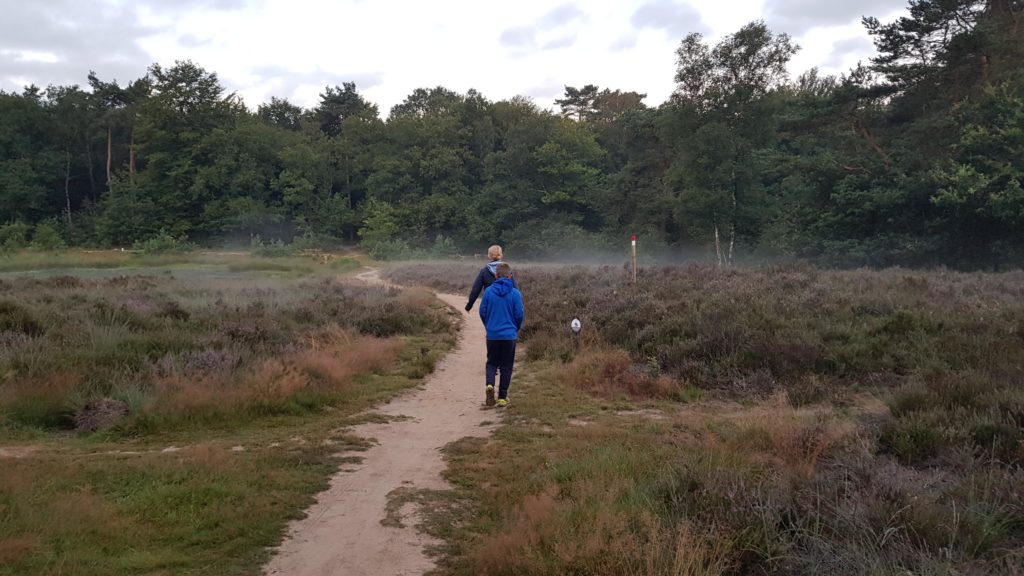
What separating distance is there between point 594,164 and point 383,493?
70.9 meters

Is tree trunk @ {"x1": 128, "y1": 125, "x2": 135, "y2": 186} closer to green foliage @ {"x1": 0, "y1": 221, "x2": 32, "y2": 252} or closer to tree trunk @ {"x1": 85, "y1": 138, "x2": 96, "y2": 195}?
tree trunk @ {"x1": 85, "y1": 138, "x2": 96, "y2": 195}

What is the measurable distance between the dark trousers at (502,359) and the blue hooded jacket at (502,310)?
0.10 metres

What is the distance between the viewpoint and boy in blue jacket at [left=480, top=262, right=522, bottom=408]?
8.13 meters

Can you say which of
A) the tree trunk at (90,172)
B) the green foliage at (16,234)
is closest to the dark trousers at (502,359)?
the green foliage at (16,234)

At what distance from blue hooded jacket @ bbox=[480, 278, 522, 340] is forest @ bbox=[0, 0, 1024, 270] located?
23600mm

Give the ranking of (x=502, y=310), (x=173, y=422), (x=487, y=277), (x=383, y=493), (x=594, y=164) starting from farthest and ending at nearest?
(x=594, y=164)
(x=487, y=277)
(x=502, y=310)
(x=173, y=422)
(x=383, y=493)

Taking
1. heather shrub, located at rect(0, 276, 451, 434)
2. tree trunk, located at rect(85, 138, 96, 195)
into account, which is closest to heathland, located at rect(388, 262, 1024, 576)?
heather shrub, located at rect(0, 276, 451, 434)

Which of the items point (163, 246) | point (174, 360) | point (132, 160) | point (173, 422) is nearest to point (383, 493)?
point (173, 422)

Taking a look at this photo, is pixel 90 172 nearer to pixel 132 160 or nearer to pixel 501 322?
pixel 132 160

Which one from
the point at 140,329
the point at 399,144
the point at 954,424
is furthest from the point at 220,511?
the point at 399,144

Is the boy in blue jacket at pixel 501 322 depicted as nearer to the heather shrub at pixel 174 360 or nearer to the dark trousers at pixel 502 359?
the dark trousers at pixel 502 359

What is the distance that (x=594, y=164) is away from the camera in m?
73.0

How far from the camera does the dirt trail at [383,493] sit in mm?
3838

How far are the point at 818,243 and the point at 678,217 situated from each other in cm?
1330
